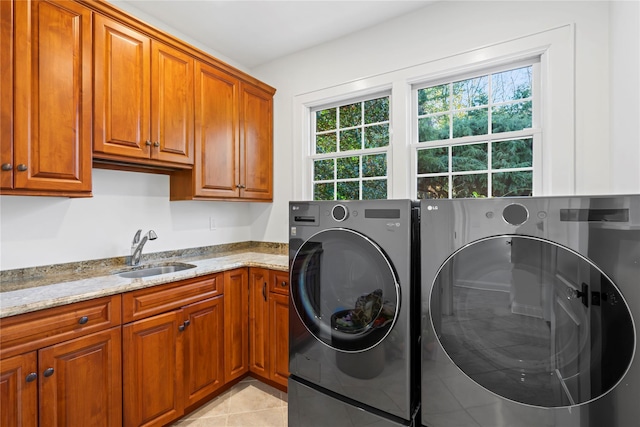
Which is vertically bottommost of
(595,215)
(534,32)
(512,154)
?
(595,215)

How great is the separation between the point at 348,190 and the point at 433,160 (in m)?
0.75

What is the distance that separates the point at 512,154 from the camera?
2.09 m

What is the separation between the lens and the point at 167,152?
217 cm

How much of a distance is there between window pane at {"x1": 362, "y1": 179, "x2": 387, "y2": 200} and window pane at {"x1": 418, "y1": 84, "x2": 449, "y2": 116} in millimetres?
597

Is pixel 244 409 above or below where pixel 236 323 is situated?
below

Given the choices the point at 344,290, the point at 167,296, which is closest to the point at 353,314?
the point at 344,290

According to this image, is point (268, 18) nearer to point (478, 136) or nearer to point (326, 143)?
point (326, 143)

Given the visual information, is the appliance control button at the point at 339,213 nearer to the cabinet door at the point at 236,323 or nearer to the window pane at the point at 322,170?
the cabinet door at the point at 236,323

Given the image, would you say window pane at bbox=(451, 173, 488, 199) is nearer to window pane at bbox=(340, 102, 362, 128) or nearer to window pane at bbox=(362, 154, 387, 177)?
window pane at bbox=(362, 154, 387, 177)

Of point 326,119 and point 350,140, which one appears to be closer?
point 350,140

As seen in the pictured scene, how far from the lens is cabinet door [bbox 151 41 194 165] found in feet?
6.88

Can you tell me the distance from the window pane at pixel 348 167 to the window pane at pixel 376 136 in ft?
0.54

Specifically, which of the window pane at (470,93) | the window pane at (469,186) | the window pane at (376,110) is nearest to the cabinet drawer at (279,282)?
the window pane at (469,186)

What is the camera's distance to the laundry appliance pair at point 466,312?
1028mm
